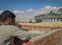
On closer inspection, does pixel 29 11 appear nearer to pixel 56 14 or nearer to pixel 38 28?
pixel 56 14

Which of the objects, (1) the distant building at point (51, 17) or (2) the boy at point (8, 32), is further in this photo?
(1) the distant building at point (51, 17)

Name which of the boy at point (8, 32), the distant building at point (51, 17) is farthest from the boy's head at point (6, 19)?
the distant building at point (51, 17)

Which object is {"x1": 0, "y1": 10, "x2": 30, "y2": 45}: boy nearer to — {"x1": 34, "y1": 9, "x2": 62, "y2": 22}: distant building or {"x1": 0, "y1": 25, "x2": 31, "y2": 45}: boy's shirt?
{"x1": 0, "y1": 25, "x2": 31, "y2": 45}: boy's shirt

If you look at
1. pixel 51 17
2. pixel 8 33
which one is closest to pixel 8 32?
pixel 8 33

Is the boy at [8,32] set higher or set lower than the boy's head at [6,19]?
lower

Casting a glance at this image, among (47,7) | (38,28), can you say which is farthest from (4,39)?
(47,7)

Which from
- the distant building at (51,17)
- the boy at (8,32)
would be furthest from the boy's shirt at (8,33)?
the distant building at (51,17)

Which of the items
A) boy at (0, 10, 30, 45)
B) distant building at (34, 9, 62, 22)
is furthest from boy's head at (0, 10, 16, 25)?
distant building at (34, 9, 62, 22)

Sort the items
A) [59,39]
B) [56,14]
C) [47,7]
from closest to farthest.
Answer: [59,39], [56,14], [47,7]

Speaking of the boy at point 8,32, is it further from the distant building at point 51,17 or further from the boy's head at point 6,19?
the distant building at point 51,17

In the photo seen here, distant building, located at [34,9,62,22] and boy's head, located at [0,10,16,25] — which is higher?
boy's head, located at [0,10,16,25]

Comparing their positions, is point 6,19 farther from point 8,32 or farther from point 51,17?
point 51,17

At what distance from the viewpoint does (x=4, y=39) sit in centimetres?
306

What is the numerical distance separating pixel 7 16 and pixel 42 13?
35.4 feet
